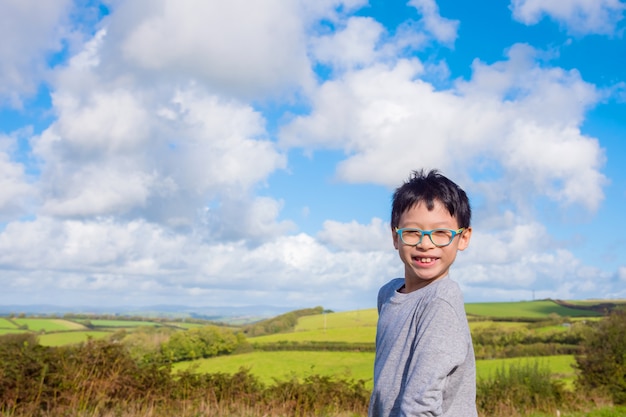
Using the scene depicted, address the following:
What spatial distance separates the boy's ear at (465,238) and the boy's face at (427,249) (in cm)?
7

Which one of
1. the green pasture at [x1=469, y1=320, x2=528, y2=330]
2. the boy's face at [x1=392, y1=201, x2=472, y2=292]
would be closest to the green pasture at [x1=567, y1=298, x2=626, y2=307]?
the green pasture at [x1=469, y1=320, x2=528, y2=330]

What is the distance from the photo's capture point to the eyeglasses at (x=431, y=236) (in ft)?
8.36

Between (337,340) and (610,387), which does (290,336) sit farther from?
(610,387)

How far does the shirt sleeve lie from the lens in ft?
7.03

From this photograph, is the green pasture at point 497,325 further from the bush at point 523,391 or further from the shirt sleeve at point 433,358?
the shirt sleeve at point 433,358

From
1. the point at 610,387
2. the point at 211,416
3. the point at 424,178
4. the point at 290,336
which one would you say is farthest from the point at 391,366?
the point at 290,336

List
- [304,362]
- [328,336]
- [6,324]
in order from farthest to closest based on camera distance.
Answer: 1. [328,336]
2. [6,324]
3. [304,362]

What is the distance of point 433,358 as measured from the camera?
2197 mm

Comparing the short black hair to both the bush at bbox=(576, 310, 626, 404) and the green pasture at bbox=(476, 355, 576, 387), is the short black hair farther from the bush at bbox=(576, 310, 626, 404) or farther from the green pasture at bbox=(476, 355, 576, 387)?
the green pasture at bbox=(476, 355, 576, 387)

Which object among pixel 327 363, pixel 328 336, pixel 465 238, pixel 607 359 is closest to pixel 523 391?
pixel 607 359

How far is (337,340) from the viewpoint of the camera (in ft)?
147

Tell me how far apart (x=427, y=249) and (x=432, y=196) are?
0.79ft

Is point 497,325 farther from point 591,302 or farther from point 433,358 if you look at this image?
point 433,358

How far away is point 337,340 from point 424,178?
1713 inches
